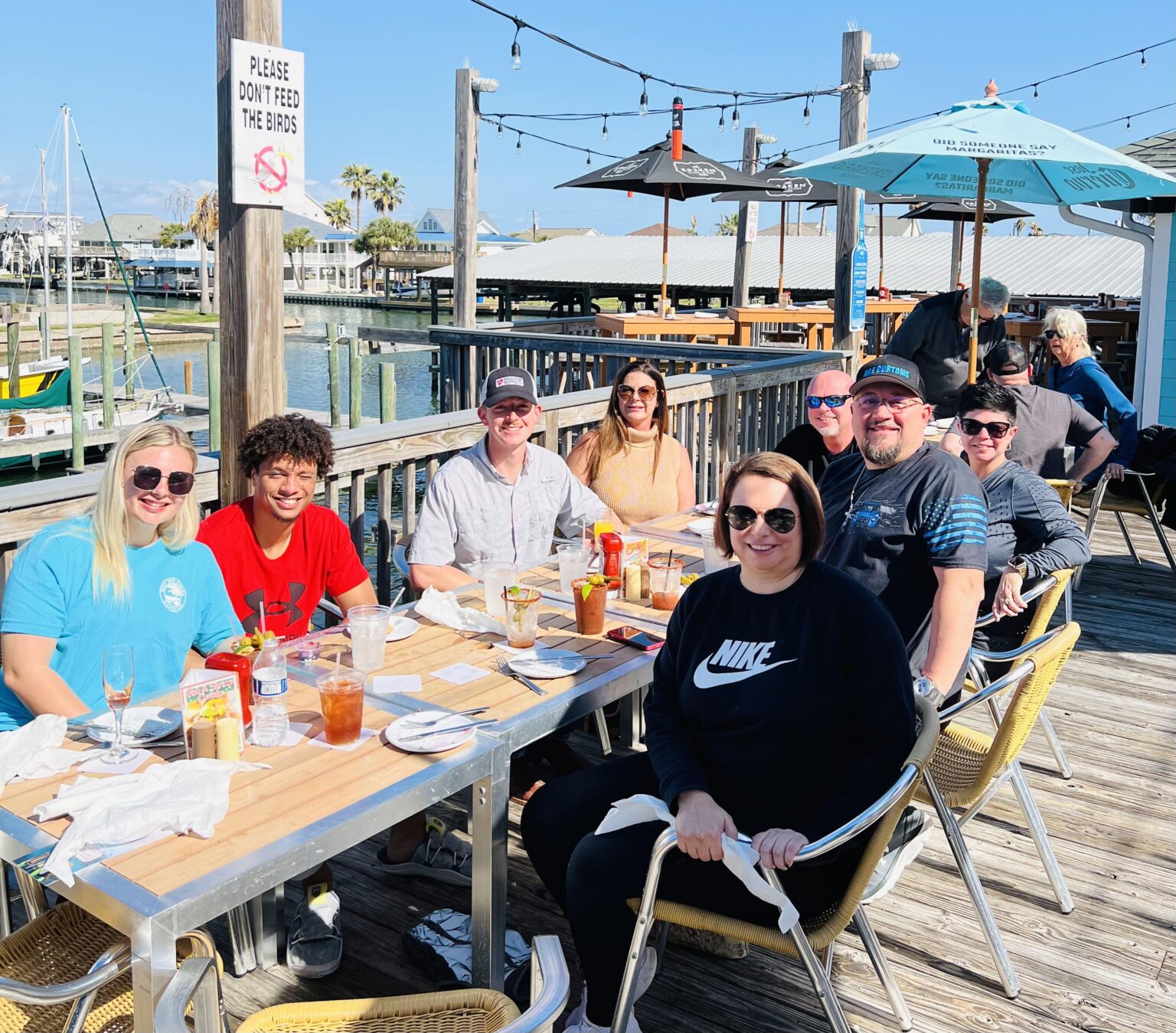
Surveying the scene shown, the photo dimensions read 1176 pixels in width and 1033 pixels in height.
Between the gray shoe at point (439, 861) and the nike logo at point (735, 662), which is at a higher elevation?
the nike logo at point (735, 662)

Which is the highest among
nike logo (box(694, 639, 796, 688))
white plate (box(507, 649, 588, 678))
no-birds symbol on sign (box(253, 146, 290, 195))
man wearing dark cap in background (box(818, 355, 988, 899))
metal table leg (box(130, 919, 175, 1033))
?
no-birds symbol on sign (box(253, 146, 290, 195))

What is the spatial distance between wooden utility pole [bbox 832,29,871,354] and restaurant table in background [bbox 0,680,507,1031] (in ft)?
23.1

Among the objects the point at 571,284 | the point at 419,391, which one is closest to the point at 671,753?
the point at 419,391

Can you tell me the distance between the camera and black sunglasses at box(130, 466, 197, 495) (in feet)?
8.32

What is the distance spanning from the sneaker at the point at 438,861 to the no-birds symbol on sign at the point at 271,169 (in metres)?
1.92

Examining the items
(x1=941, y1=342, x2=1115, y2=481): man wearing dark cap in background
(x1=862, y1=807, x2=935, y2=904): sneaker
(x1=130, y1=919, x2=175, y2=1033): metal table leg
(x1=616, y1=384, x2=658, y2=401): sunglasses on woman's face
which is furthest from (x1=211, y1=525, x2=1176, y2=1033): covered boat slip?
(x1=941, y1=342, x2=1115, y2=481): man wearing dark cap in background

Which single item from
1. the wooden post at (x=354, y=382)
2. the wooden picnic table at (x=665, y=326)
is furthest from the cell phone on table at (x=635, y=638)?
the wooden post at (x=354, y=382)

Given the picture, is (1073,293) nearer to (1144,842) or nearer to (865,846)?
(1144,842)

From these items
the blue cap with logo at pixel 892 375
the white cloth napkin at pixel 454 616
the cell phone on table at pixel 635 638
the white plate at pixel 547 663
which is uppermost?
the blue cap with logo at pixel 892 375

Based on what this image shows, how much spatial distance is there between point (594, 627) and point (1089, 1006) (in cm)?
145

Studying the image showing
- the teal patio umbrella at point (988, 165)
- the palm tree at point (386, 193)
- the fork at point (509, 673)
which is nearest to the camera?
the fork at point (509, 673)

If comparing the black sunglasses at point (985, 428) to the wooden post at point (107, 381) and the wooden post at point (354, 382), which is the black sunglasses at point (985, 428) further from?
the wooden post at point (107, 381)

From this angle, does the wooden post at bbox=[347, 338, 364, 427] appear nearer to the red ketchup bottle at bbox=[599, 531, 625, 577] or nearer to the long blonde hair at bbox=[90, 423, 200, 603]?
the red ketchup bottle at bbox=[599, 531, 625, 577]

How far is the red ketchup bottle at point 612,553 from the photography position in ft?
10.6
